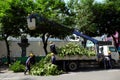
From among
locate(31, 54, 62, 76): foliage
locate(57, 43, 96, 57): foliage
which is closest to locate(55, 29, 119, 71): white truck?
locate(57, 43, 96, 57): foliage

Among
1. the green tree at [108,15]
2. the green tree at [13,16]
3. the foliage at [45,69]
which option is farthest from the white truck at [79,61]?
the green tree at [108,15]

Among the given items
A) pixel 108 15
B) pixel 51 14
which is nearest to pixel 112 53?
pixel 51 14

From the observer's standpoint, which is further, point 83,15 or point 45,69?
point 83,15

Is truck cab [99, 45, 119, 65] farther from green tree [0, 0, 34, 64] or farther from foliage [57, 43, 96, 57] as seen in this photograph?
green tree [0, 0, 34, 64]

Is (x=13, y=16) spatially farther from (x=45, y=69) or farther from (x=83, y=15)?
(x=45, y=69)

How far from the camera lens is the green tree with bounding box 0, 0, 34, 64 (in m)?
34.8

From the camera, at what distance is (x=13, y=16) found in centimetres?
3488

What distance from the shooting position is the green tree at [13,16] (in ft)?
114

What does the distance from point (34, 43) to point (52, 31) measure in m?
22.3

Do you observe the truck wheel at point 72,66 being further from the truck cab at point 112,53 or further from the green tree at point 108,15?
the green tree at point 108,15

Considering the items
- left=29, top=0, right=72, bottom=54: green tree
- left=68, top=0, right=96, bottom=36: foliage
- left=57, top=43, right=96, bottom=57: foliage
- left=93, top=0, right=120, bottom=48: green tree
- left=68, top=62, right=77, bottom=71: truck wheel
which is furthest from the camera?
left=93, top=0, right=120, bottom=48: green tree

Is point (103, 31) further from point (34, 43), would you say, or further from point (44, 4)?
point (34, 43)

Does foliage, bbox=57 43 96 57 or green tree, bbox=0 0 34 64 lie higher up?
green tree, bbox=0 0 34 64

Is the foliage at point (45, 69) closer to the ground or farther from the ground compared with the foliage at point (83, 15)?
closer to the ground
